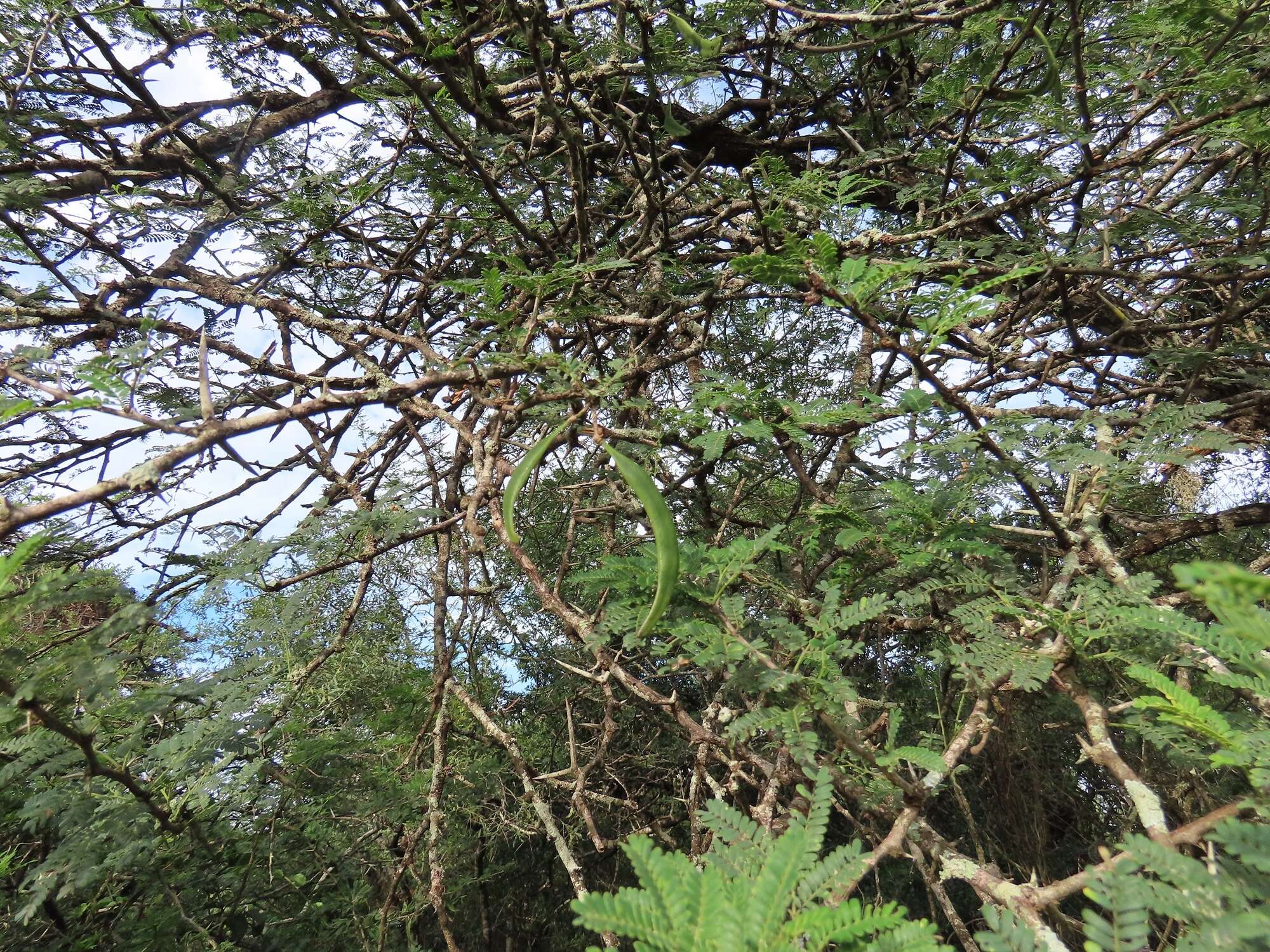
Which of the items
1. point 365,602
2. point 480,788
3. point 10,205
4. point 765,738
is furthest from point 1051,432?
point 365,602

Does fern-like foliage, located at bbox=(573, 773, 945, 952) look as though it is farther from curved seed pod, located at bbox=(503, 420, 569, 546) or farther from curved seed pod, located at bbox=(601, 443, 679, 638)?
curved seed pod, located at bbox=(503, 420, 569, 546)

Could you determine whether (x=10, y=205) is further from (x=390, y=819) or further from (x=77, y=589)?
(x=390, y=819)

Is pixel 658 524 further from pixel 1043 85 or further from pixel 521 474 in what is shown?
pixel 1043 85

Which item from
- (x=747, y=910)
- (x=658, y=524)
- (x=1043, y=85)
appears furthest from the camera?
(x=1043, y=85)

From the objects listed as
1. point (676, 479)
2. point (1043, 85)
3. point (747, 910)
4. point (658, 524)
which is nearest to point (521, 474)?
point (658, 524)

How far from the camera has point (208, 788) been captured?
1128 mm

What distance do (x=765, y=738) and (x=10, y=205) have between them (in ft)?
7.72

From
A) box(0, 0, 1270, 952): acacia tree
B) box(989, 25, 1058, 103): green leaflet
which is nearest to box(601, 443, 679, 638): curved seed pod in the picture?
box(0, 0, 1270, 952): acacia tree

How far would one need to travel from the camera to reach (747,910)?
22.0 inches

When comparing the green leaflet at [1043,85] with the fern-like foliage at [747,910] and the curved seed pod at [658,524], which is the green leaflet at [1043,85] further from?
the fern-like foliage at [747,910]

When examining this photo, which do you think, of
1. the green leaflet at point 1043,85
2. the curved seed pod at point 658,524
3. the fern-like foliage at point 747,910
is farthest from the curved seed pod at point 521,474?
the green leaflet at point 1043,85

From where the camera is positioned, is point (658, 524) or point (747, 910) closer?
point (747, 910)

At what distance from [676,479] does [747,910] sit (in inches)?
45.8

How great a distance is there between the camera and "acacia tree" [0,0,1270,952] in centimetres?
85
